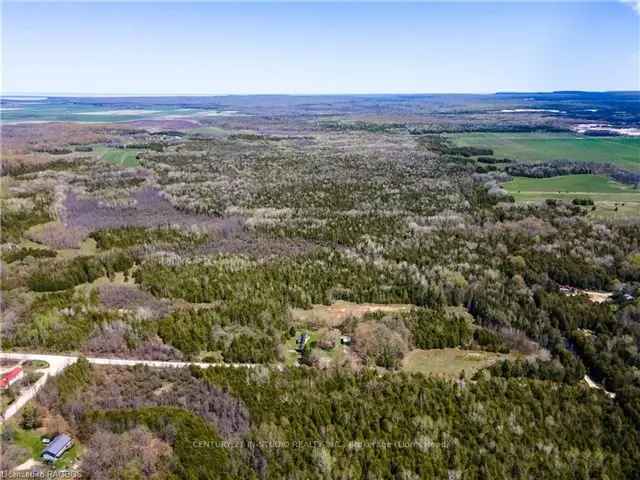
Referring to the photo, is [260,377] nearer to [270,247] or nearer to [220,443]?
[220,443]

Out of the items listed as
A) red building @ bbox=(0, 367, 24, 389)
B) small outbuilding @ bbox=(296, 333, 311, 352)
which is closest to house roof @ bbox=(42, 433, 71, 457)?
red building @ bbox=(0, 367, 24, 389)

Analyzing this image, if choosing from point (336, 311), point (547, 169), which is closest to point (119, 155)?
point (336, 311)

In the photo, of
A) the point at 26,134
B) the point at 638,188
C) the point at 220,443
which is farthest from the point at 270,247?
the point at 26,134

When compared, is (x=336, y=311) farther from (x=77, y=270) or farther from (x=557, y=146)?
(x=557, y=146)

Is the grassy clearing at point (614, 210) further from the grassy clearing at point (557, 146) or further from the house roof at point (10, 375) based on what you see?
the house roof at point (10, 375)

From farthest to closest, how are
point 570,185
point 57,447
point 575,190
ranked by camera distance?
point 570,185 < point 575,190 < point 57,447

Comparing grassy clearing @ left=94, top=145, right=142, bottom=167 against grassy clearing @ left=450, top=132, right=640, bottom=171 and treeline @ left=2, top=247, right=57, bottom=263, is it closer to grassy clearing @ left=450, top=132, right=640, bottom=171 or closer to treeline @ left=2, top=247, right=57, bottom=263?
treeline @ left=2, top=247, right=57, bottom=263
